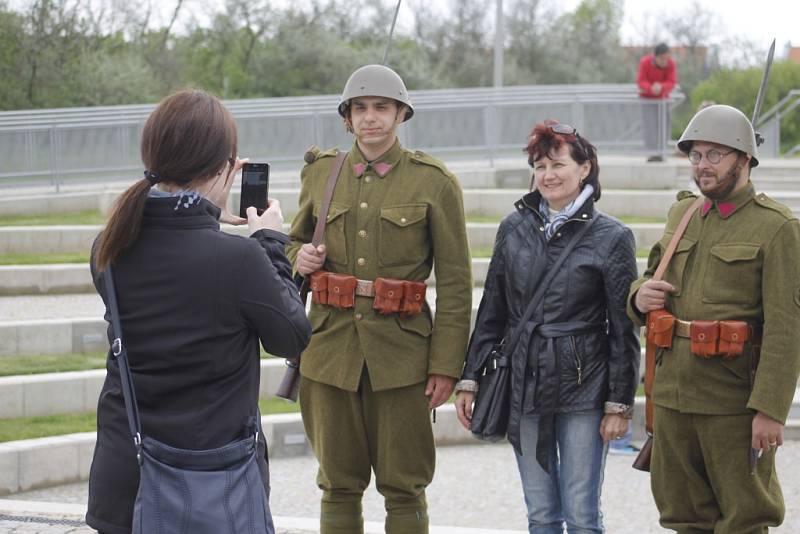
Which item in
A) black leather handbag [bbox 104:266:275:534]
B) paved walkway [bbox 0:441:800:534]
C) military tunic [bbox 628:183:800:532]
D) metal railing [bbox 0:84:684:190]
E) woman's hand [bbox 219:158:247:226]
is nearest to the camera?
black leather handbag [bbox 104:266:275:534]

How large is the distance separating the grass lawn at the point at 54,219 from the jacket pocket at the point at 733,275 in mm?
10238

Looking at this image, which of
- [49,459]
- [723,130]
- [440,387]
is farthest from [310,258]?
[49,459]

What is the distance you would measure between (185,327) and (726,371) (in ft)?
7.14

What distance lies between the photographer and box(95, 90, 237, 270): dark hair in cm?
324

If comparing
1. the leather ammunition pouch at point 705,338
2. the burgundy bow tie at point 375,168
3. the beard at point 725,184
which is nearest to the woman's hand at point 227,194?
the burgundy bow tie at point 375,168

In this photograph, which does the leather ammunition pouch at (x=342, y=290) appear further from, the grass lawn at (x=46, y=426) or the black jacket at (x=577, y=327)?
the grass lawn at (x=46, y=426)

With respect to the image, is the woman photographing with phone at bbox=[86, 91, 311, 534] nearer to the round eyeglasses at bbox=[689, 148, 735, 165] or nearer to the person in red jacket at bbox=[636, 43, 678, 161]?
the round eyeglasses at bbox=[689, 148, 735, 165]

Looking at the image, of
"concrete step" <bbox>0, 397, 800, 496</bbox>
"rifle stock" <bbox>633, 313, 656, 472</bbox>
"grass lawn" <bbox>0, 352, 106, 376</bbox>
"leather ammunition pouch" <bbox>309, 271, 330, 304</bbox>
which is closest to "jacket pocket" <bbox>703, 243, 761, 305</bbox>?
"rifle stock" <bbox>633, 313, 656, 472</bbox>

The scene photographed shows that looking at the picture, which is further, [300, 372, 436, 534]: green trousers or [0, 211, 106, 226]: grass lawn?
[0, 211, 106, 226]: grass lawn

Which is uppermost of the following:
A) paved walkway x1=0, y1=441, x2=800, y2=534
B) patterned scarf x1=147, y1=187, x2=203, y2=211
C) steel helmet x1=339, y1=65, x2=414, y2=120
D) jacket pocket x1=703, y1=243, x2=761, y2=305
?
steel helmet x1=339, y1=65, x2=414, y2=120

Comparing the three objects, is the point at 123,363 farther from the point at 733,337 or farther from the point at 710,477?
the point at 710,477

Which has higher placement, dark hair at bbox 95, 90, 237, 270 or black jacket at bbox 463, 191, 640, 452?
dark hair at bbox 95, 90, 237, 270

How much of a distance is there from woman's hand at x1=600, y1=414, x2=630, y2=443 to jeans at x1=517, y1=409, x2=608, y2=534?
0.14ft

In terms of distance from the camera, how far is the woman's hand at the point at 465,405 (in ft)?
16.0
